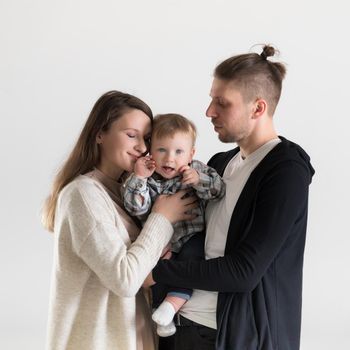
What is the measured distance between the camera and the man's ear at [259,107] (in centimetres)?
303

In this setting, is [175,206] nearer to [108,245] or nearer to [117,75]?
[108,245]

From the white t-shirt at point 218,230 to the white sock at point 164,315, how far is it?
3.1 inches

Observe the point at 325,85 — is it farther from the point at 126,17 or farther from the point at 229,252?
the point at 229,252

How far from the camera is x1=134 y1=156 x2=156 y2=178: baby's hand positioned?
9.73 feet

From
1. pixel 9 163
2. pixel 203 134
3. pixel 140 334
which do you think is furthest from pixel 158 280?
pixel 9 163

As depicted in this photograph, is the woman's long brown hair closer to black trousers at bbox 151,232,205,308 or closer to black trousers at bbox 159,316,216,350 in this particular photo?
black trousers at bbox 151,232,205,308

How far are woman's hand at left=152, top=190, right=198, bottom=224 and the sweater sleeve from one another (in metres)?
0.10

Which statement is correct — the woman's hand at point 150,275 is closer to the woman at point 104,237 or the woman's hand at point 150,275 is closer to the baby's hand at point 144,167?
the woman at point 104,237

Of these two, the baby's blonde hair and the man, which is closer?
the man

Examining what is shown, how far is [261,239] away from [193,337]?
498 millimetres

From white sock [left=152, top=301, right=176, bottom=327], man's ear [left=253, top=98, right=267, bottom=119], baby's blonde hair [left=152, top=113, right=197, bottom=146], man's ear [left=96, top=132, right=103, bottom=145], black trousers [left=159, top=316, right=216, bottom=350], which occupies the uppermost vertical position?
man's ear [left=253, top=98, right=267, bottom=119]

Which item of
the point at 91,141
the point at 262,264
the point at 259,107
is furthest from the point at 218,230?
the point at 91,141

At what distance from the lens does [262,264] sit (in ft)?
9.05

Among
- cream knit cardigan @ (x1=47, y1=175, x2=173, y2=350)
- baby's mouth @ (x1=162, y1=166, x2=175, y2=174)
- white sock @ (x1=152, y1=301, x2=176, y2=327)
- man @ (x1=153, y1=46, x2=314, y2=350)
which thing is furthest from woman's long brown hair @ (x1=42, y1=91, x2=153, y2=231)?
white sock @ (x1=152, y1=301, x2=176, y2=327)
